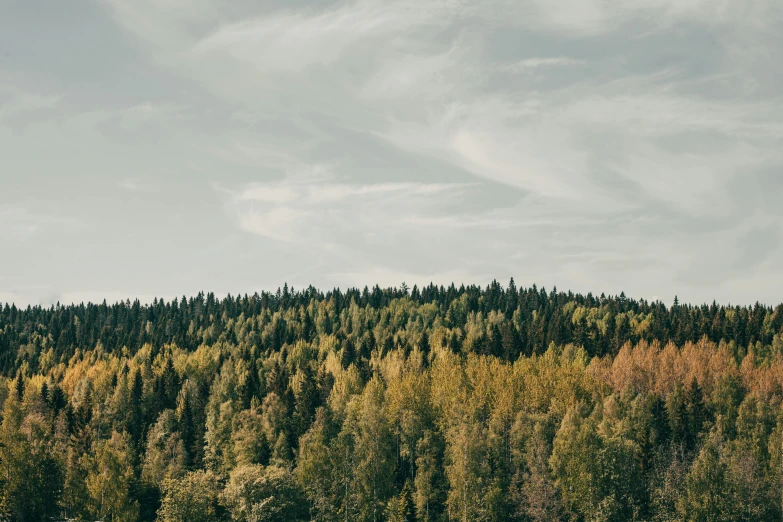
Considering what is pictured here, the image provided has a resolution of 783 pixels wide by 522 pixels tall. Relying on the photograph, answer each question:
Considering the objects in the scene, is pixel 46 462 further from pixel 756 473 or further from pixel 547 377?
pixel 756 473

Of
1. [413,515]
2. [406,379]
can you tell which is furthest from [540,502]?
[406,379]

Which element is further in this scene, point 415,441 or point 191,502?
point 415,441

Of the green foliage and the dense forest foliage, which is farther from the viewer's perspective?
the dense forest foliage

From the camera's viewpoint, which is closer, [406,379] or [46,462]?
[46,462]

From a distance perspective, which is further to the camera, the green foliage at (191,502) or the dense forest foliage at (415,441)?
the dense forest foliage at (415,441)

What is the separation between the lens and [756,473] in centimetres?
10725

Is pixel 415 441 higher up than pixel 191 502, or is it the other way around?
pixel 415 441

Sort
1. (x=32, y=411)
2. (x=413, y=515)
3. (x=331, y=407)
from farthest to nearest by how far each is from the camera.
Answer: (x=32, y=411)
(x=331, y=407)
(x=413, y=515)

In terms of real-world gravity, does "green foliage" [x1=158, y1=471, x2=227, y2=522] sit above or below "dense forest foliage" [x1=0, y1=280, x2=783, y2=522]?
below

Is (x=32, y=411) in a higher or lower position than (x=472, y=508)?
higher

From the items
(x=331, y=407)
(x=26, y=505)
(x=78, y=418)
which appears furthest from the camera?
(x=78, y=418)

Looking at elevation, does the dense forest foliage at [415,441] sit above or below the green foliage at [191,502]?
above

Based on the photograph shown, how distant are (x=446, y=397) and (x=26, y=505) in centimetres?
6149

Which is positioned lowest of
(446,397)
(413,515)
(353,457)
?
(413,515)
